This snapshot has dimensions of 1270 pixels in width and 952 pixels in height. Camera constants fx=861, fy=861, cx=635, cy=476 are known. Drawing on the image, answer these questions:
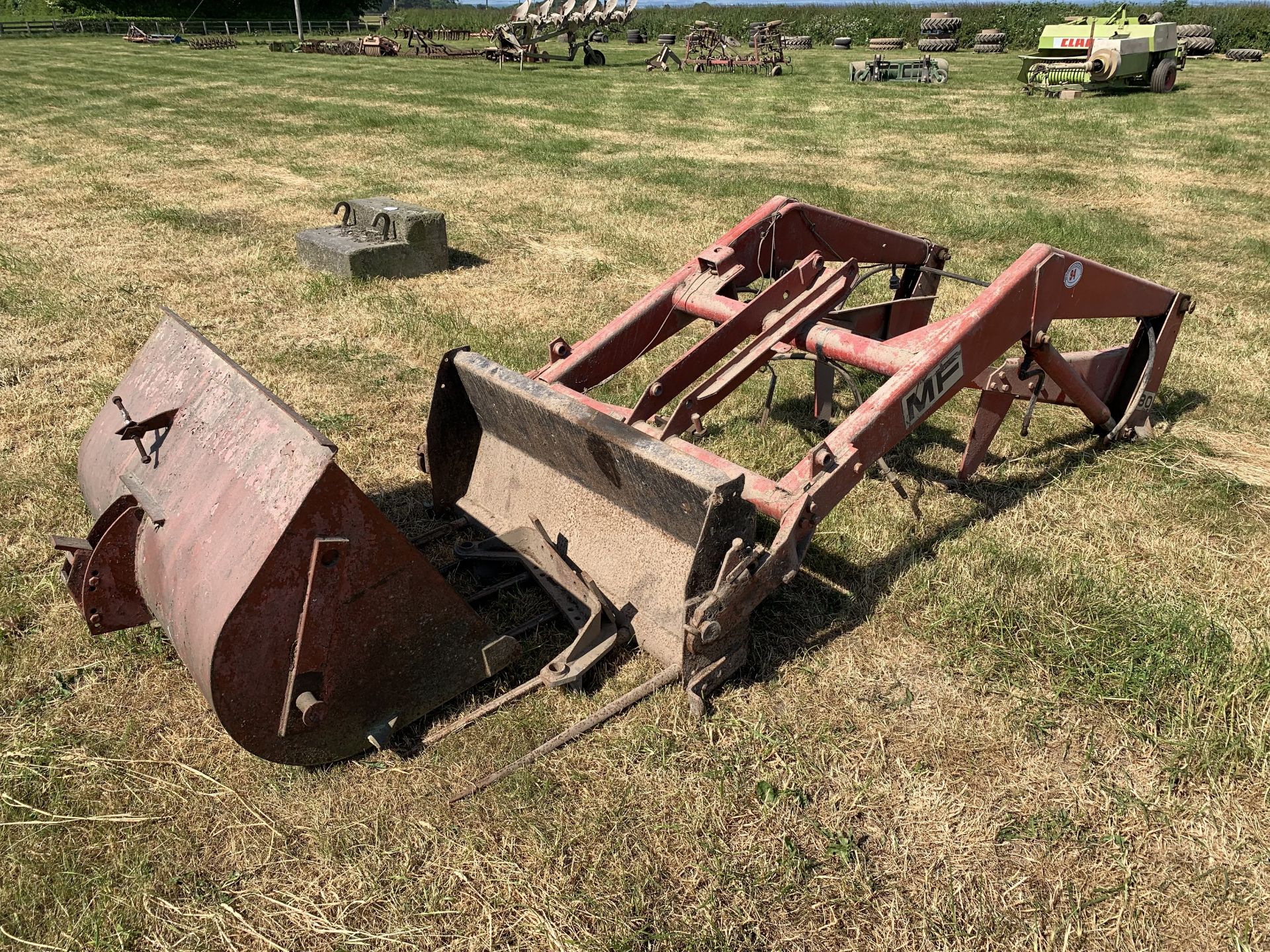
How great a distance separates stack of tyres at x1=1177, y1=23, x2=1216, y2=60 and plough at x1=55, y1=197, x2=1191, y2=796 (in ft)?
111

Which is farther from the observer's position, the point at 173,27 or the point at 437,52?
the point at 173,27

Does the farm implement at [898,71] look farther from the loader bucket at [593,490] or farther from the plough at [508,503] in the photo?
the loader bucket at [593,490]

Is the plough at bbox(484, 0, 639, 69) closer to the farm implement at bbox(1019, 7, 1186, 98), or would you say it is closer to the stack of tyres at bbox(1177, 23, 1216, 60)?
the farm implement at bbox(1019, 7, 1186, 98)

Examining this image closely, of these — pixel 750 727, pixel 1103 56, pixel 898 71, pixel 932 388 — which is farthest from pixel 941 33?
pixel 750 727

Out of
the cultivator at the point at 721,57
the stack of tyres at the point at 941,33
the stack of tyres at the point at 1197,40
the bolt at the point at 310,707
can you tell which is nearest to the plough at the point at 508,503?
the bolt at the point at 310,707

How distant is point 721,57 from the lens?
89.5 ft

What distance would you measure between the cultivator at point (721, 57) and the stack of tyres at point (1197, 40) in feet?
46.5

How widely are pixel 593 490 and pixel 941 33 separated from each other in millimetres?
39380

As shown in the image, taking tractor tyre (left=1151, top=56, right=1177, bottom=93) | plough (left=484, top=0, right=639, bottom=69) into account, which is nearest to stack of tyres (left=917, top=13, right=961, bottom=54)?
plough (left=484, top=0, right=639, bottom=69)

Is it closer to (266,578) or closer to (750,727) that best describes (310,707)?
(266,578)

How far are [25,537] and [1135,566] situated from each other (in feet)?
16.0

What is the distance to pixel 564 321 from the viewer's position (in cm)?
653

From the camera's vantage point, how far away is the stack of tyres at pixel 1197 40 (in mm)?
29938

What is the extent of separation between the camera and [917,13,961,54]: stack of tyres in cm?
3322
